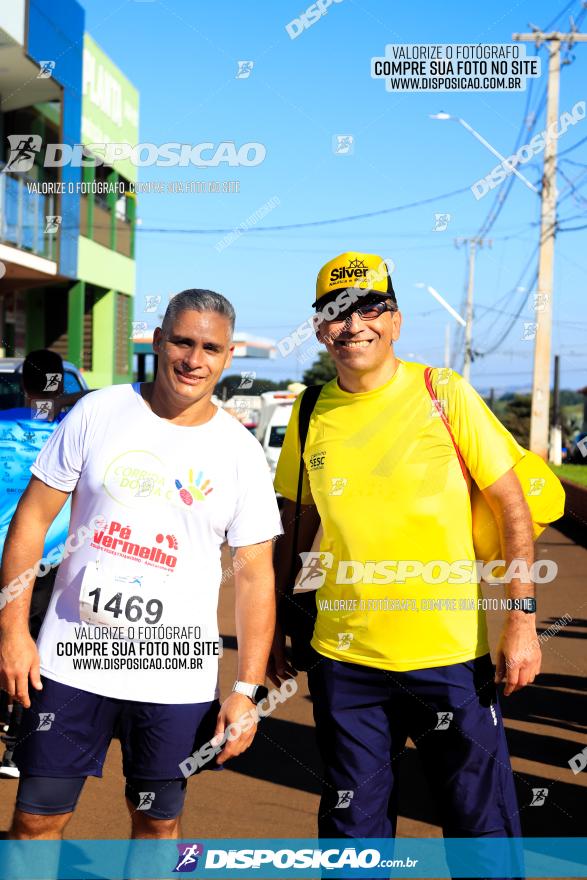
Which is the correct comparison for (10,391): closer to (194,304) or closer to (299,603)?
(299,603)

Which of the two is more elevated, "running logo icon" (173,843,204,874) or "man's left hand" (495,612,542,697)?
"man's left hand" (495,612,542,697)

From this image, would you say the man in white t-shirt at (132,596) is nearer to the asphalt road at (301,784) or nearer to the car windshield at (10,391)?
the asphalt road at (301,784)

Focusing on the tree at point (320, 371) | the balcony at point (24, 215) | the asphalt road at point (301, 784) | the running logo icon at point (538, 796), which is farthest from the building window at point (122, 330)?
the tree at point (320, 371)

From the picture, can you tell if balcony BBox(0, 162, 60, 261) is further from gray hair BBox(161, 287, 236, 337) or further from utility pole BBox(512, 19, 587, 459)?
gray hair BBox(161, 287, 236, 337)

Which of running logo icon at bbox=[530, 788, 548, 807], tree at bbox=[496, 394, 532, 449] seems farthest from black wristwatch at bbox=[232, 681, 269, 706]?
tree at bbox=[496, 394, 532, 449]

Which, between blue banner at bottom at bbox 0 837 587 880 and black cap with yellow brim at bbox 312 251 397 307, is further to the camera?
black cap with yellow brim at bbox 312 251 397 307

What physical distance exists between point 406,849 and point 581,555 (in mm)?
10931

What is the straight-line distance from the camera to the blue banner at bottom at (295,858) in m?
3.12

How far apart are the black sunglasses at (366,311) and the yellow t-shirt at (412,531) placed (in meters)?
0.28

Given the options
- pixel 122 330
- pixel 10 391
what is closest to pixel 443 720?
pixel 10 391

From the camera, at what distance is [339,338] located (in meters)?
3.36

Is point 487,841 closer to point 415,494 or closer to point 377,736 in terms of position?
point 377,736

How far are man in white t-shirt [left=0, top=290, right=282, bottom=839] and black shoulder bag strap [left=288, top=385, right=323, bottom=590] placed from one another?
32cm

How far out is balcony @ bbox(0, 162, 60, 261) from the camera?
61.6 ft
